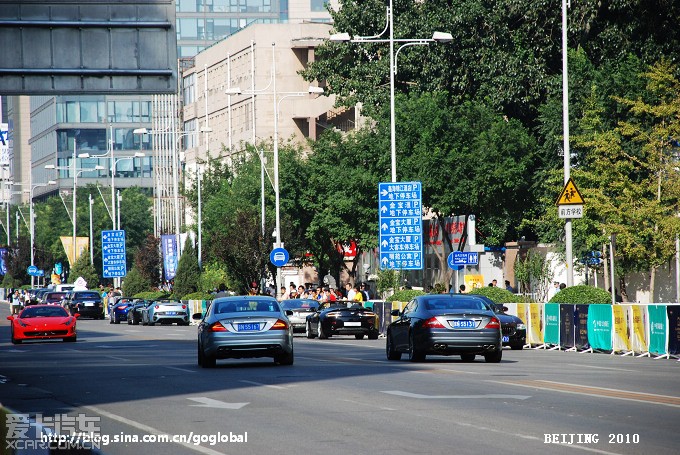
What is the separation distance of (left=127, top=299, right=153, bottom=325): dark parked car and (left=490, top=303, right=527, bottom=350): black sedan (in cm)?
3514

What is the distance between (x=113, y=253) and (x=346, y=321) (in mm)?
55599

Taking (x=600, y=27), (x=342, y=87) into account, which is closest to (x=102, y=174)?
(x=342, y=87)

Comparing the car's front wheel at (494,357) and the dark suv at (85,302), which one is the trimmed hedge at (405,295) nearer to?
the car's front wheel at (494,357)

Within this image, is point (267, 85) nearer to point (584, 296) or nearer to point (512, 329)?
point (512, 329)

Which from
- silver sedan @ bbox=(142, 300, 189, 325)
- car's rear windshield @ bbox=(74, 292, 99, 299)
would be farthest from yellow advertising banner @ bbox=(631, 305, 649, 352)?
car's rear windshield @ bbox=(74, 292, 99, 299)

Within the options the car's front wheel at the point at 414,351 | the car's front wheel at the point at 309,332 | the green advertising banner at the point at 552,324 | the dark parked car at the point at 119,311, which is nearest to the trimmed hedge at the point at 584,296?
the green advertising banner at the point at 552,324

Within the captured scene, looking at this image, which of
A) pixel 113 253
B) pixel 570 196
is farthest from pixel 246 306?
pixel 113 253

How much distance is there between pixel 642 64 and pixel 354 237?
18.1 m

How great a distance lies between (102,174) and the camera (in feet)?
597

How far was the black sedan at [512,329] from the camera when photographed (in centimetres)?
3706

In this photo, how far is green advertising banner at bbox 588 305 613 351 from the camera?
33.9m

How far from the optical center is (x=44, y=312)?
47.0 metres

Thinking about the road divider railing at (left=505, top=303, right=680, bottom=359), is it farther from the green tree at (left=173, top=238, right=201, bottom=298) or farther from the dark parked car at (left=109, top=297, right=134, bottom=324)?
the green tree at (left=173, top=238, right=201, bottom=298)

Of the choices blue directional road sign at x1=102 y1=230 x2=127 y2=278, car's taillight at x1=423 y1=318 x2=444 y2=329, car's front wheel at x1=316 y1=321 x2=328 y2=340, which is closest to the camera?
car's taillight at x1=423 y1=318 x2=444 y2=329
